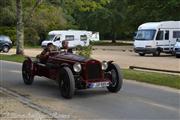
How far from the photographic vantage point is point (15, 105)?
1139cm

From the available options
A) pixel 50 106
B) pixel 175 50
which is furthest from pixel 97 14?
pixel 50 106

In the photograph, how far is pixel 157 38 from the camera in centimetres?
4069

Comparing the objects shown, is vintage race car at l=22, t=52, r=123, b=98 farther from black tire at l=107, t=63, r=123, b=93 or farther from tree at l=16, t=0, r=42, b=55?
tree at l=16, t=0, r=42, b=55

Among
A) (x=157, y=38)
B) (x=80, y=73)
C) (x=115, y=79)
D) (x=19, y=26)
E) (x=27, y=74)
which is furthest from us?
(x=157, y=38)

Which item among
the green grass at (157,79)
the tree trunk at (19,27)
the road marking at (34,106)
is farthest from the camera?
the tree trunk at (19,27)

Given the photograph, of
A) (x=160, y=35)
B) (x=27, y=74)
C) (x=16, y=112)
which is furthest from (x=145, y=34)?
(x=16, y=112)

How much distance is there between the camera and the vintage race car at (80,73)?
12.8 m

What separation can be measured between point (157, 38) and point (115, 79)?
90.1ft

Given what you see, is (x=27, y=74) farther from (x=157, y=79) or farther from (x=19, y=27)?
(x=19, y=27)

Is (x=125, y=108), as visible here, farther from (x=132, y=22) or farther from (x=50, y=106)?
(x=132, y=22)

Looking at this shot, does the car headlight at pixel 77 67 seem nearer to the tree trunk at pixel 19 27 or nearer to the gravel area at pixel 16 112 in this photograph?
the gravel area at pixel 16 112

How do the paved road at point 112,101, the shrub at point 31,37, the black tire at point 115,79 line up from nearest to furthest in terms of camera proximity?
the paved road at point 112,101, the black tire at point 115,79, the shrub at point 31,37

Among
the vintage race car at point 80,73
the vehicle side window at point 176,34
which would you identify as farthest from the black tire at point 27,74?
the vehicle side window at point 176,34

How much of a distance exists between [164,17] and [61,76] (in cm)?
4127
